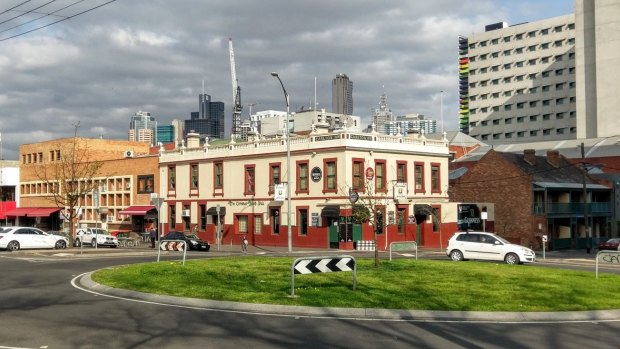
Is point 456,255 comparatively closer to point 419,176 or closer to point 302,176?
point 302,176

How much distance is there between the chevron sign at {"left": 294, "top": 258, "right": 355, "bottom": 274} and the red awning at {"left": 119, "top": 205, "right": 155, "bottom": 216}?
48139 mm

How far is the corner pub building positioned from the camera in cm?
5031

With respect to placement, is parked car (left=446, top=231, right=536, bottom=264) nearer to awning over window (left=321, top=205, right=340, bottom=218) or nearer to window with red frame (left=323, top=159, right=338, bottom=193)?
awning over window (left=321, top=205, right=340, bottom=218)

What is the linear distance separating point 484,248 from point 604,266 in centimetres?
617

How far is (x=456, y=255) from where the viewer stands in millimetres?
35344

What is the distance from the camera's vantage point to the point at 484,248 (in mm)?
34500

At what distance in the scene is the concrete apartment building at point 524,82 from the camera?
13938cm

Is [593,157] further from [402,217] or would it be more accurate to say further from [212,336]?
[212,336]

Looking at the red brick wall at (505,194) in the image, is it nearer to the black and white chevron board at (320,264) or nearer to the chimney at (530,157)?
the chimney at (530,157)

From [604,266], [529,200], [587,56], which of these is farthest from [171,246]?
[587,56]

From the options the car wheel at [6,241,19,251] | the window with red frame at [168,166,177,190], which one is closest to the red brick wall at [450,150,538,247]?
the window with red frame at [168,166,177,190]

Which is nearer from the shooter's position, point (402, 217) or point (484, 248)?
point (484, 248)

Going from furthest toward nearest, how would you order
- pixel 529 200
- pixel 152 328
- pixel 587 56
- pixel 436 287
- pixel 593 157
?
pixel 587 56 < pixel 593 157 < pixel 529 200 < pixel 436 287 < pixel 152 328

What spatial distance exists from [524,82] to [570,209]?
302 feet
